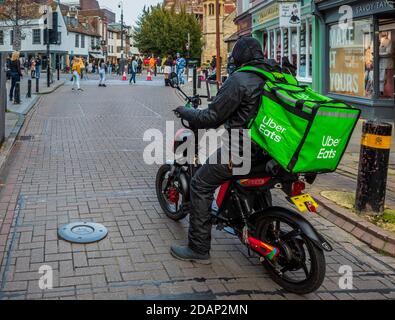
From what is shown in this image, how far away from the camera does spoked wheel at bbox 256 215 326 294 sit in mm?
3995

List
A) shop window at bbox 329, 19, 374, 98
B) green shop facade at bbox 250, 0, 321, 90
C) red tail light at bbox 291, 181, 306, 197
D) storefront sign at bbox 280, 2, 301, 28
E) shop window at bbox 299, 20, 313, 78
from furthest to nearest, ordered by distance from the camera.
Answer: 1. shop window at bbox 299, 20, 313, 78
2. green shop facade at bbox 250, 0, 321, 90
3. shop window at bbox 329, 19, 374, 98
4. storefront sign at bbox 280, 2, 301, 28
5. red tail light at bbox 291, 181, 306, 197

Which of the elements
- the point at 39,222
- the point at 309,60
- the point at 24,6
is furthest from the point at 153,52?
the point at 39,222

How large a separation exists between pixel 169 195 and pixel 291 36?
17.4 metres

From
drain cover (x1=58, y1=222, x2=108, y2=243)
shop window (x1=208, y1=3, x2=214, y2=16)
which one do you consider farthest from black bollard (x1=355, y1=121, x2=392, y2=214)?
shop window (x1=208, y1=3, x2=214, y2=16)

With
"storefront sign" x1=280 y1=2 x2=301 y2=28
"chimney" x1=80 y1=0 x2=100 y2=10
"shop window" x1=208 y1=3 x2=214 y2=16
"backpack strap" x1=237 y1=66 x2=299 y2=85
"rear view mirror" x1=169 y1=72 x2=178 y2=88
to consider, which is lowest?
"backpack strap" x1=237 y1=66 x2=299 y2=85

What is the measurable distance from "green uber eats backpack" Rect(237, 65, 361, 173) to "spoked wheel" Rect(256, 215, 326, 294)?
0.54 m

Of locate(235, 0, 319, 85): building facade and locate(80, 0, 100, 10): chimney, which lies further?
A: locate(80, 0, 100, 10): chimney

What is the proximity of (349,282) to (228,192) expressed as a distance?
1301 mm

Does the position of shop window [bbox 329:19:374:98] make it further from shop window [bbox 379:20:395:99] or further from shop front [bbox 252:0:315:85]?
shop front [bbox 252:0:315:85]

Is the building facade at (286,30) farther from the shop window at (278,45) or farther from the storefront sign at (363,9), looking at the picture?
the storefront sign at (363,9)

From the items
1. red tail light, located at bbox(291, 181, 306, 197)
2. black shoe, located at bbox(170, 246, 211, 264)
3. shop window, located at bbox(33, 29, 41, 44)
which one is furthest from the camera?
shop window, located at bbox(33, 29, 41, 44)

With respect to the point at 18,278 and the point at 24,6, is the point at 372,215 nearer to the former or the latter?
the point at 18,278

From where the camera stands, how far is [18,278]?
14.2ft
